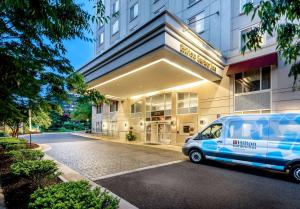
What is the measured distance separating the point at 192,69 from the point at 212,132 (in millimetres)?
4933

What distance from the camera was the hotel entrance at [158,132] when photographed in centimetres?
2059

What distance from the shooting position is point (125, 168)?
9.43 meters

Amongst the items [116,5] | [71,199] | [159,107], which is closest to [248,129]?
[71,199]

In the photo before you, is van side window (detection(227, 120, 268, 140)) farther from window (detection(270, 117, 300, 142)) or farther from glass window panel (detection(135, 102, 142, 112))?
glass window panel (detection(135, 102, 142, 112))

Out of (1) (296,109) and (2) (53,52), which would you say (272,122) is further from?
(2) (53,52)

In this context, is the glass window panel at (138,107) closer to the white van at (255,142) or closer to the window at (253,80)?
the window at (253,80)

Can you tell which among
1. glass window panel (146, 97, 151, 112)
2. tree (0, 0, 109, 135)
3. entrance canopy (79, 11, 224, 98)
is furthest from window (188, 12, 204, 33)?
tree (0, 0, 109, 135)

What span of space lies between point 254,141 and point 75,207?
808cm

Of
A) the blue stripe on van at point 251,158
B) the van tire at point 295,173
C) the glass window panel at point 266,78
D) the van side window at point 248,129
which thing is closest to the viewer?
the van tire at point 295,173

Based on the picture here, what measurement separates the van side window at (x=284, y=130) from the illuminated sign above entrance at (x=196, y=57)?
5898mm

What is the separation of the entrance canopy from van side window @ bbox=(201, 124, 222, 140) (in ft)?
14.0

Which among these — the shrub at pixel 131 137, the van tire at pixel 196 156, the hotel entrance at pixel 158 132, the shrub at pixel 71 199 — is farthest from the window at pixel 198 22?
the shrub at pixel 71 199

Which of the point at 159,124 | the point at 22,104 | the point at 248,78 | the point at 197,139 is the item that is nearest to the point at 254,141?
the point at 197,139

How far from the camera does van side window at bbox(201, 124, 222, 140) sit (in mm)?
10211
